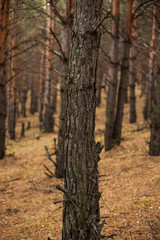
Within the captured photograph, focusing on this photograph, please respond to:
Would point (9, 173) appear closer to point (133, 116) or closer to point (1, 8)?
point (1, 8)

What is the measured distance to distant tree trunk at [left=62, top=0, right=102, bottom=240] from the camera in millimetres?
2445

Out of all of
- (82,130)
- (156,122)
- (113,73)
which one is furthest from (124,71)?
(82,130)

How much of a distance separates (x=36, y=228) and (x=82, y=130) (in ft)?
7.88

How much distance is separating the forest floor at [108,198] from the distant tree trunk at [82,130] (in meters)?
0.30

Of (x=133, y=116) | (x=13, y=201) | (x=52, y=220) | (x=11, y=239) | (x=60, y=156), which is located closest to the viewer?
(x=11, y=239)

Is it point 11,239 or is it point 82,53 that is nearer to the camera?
point 82,53

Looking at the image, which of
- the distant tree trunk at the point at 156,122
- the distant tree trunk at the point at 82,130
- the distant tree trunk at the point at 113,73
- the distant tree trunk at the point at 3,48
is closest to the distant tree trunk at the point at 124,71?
the distant tree trunk at the point at 113,73

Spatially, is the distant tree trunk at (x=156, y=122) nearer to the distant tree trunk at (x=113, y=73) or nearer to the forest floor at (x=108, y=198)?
the forest floor at (x=108, y=198)

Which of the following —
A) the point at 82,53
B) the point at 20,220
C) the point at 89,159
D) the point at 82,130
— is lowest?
the point at 20,220

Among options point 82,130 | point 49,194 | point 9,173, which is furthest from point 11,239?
point 9,173

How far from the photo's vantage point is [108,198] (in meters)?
4.75

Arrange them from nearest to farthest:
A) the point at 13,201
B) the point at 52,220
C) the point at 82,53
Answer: the point at 82,53 < the point at 52,220 < the point at 13,201

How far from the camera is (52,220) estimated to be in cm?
415

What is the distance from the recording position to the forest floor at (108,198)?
11.8 feet
